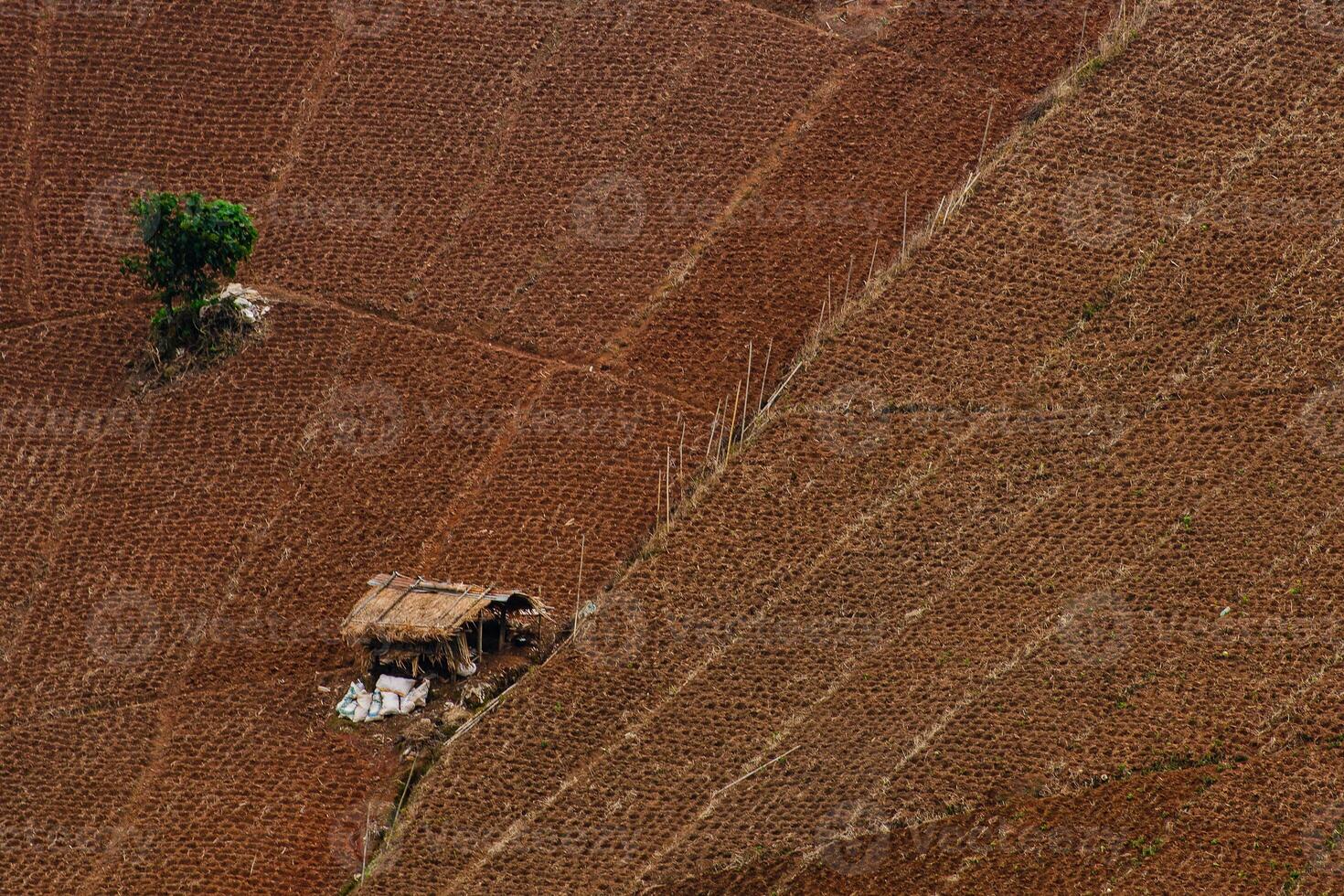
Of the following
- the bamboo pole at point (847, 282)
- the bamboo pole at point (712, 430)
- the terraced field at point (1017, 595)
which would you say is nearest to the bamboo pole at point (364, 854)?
the terraced field at point (1017, 595)

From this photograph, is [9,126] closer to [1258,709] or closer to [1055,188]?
[1055,188]

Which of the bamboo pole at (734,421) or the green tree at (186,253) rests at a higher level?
the green tree at (186,253)

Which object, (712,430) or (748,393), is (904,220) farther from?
(712,430)

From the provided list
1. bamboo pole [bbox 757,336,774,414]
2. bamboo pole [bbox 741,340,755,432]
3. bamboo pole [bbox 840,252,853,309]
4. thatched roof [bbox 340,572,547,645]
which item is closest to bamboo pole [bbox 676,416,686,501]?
bamboo pole [bbox 741,340,755,432]

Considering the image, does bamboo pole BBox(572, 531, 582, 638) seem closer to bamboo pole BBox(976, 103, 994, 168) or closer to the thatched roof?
the thatched roof

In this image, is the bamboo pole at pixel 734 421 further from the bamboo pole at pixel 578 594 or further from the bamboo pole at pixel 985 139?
the bamboo pole at pixel 985 139

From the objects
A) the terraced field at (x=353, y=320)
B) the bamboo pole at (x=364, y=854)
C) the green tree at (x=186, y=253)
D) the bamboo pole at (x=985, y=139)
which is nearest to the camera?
the bamboo pole at (x=364, y=854)
